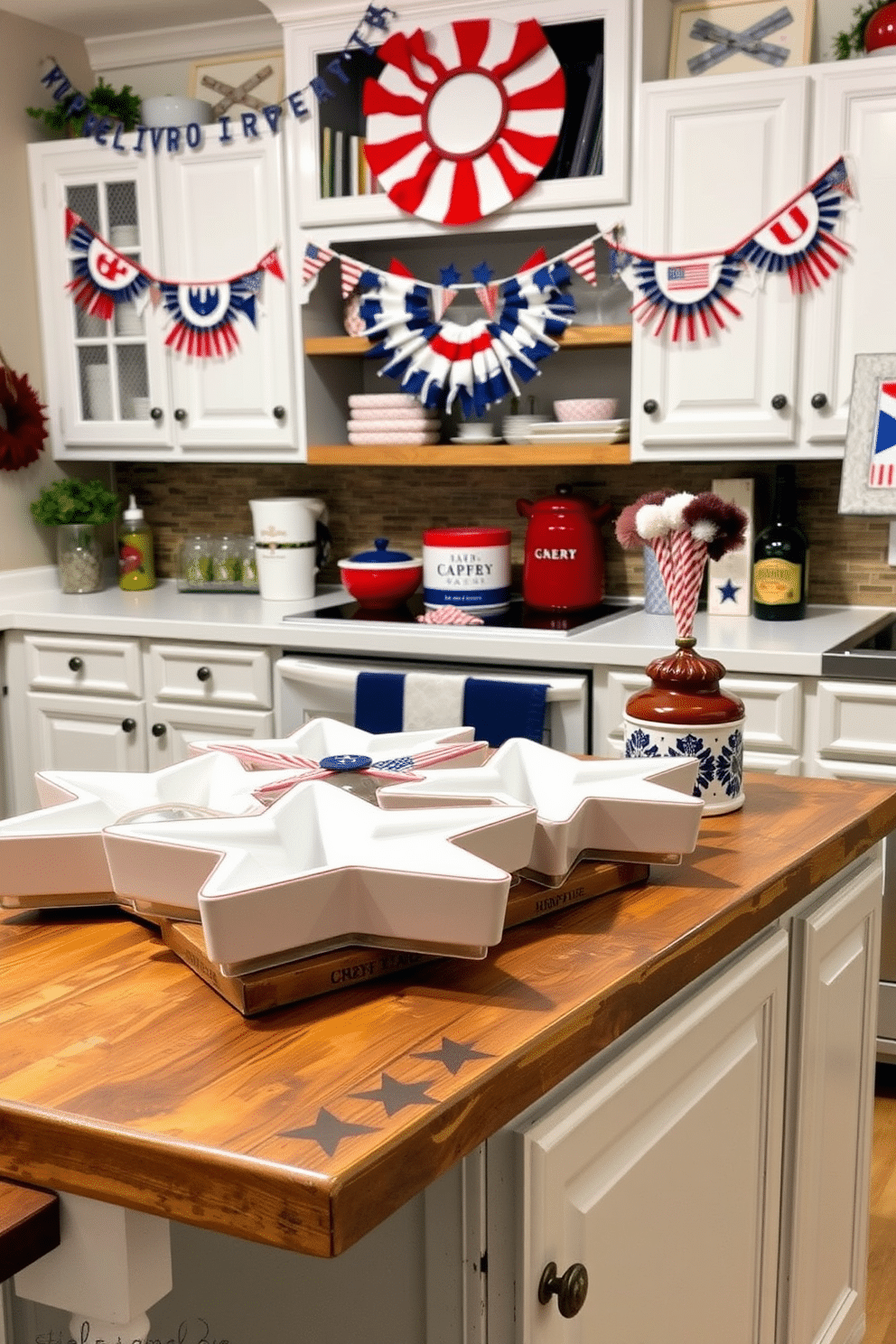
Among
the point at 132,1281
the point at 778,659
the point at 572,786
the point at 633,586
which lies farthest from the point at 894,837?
the point at 132,1281

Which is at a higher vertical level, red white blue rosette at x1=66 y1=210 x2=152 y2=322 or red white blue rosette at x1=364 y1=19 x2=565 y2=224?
red white blue rosette at x1=364 y1=19 x2=565 y2=224

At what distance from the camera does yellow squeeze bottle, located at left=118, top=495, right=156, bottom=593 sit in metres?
4.12

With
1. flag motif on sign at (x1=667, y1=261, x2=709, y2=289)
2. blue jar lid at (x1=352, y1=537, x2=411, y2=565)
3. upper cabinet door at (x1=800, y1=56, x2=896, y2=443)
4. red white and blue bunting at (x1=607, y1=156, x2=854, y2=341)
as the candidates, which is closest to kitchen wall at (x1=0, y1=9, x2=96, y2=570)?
blue jar lid at (x1=352, y1=537, x2=411, y2=565)

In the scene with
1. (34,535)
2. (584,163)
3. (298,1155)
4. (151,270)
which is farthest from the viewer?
(34,535)

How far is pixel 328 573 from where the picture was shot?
4.13 meters

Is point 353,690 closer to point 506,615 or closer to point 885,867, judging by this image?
point 506,615

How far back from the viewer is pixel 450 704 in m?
3.13

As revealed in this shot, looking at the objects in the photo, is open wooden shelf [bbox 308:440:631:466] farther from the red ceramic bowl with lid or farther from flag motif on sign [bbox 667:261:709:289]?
flag motif on sign [bbox 667:261:709:289]

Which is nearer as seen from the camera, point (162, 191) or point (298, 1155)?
point (298, 1155)

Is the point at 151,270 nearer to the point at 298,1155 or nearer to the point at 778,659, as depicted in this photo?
the point at 778,659

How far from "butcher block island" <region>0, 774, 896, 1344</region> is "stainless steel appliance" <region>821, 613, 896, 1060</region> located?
3.67 ft

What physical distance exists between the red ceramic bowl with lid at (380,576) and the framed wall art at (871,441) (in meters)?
1.11

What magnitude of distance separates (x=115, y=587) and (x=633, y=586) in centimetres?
165

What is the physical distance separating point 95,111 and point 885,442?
242 centimetres
